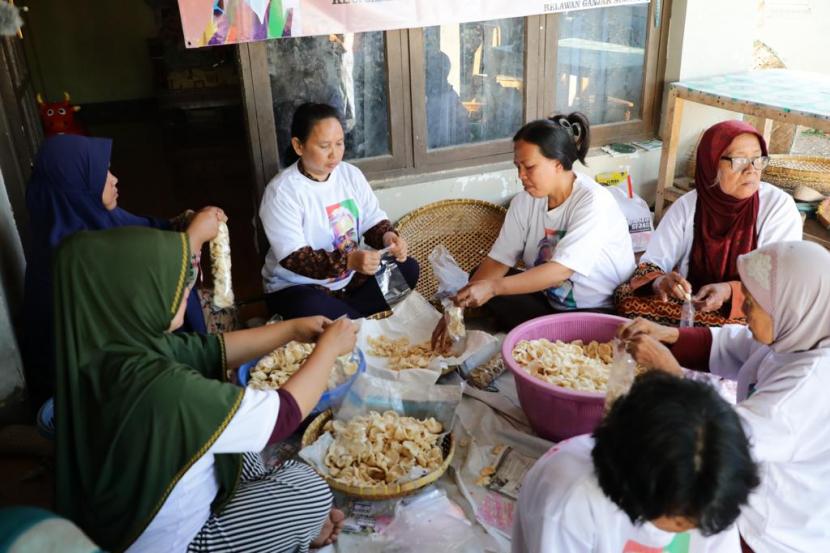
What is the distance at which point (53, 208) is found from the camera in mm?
2357

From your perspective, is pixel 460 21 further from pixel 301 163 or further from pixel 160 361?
pixel 160 361


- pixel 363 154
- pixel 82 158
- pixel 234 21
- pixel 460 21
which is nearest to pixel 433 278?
pixel 363 154

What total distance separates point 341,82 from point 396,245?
90cm

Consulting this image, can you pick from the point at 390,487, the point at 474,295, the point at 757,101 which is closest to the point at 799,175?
the point at 757,101

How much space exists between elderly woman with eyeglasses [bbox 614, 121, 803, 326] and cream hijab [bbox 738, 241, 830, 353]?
88 cm

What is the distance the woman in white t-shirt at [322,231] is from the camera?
287 centimetres

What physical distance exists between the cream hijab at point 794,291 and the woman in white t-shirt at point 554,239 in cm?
107

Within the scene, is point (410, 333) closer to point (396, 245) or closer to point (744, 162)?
point (396, 245)

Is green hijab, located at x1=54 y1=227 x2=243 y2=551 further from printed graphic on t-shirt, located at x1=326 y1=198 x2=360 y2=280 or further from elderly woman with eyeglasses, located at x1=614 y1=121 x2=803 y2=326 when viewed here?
elderly woman with eyeglasses, located at x1=614 y1=121 x2=803 y2=326

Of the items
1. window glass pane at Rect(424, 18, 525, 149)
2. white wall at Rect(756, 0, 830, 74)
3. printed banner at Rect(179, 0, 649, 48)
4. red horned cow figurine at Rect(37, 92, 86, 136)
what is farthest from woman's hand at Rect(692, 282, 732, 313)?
red horned cow figurine at Rect(37, 92, 86, 136)

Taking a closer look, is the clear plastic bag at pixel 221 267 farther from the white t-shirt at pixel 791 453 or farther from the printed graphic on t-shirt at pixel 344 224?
the white t-shirt at pixel 791 453

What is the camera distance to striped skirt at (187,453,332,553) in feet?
5.74

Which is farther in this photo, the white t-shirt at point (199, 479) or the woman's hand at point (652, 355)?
the woman's hand at point (652, 355)

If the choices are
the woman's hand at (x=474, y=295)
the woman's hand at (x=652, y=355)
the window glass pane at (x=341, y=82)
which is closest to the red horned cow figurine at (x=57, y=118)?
the window glass pane at (x=341, y=82)
